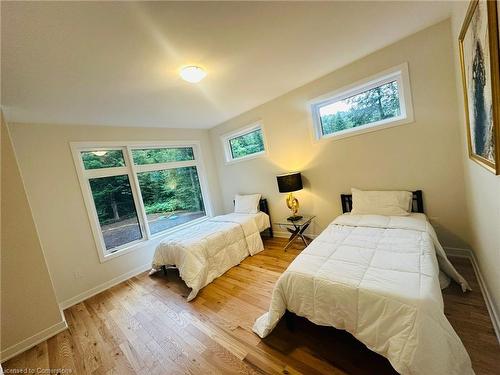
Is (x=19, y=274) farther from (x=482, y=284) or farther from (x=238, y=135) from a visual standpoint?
(x=482, y=284)

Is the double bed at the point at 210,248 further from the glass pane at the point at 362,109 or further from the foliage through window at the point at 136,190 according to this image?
the glass pane at the point at 362,109

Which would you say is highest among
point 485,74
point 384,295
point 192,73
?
point 192,73

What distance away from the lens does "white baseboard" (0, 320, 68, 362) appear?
2.05m

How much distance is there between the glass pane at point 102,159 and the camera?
3.29m

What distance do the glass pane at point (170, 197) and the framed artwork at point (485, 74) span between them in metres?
4.26

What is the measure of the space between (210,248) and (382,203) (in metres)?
2.29

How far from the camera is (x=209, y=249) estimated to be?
9.50 feet

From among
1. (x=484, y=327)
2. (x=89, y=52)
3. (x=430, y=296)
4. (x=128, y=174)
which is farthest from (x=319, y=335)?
(x=128, y=174)

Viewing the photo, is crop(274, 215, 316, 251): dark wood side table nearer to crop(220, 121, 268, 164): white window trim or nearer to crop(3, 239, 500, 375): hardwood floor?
crop(3, 239, 500, 375): hardwood floor

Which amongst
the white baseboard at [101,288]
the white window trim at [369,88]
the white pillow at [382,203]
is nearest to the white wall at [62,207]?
the white baseboard at [101,288]

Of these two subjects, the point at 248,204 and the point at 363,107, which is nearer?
the point at 363,107

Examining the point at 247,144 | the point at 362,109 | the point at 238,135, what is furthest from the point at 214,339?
the point at 238,135

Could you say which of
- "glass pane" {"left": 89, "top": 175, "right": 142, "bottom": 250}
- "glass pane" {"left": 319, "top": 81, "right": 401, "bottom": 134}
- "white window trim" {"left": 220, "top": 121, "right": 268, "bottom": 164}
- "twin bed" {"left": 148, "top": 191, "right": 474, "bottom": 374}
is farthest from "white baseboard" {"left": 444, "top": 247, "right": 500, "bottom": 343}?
"glass pane" {"left": 89, "top": 175, "right": 142, "bottom": 250}

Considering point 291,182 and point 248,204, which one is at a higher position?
point 291,182
